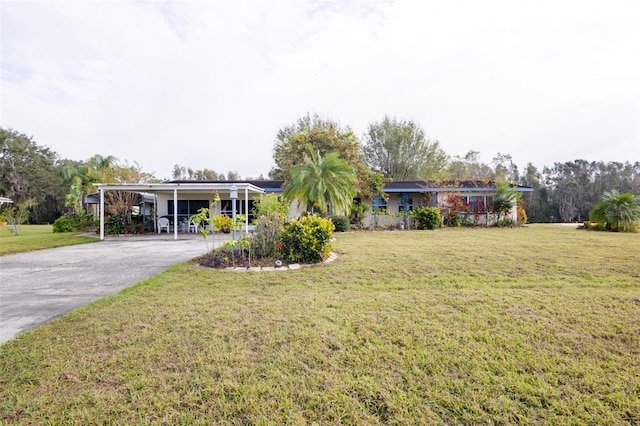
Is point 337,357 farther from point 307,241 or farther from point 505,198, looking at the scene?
point 505,198

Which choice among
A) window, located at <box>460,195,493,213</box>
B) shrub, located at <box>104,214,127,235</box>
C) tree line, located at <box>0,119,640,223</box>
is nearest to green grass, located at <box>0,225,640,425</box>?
shrub, located at <box>104,214,127,235</box>

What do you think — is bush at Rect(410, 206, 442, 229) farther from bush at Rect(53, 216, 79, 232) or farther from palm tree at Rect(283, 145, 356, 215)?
bush at Rect(53, 216, 79, 232)

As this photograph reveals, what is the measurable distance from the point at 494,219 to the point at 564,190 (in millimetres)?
20399

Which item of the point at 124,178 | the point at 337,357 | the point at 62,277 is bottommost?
the point at 337,357

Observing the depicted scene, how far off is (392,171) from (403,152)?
190 centimetres

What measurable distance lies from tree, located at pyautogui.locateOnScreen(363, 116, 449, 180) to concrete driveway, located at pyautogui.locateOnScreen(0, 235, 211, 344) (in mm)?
20316

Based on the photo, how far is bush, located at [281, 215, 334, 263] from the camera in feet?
21.0

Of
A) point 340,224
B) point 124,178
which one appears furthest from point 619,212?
point 124,178

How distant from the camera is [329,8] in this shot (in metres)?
9.19

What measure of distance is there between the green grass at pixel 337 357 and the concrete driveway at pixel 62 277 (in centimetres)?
55

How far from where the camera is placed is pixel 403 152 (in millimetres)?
25297

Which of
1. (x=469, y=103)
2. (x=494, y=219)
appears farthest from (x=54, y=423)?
(x=494, y=219)

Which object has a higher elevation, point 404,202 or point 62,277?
point 404,202

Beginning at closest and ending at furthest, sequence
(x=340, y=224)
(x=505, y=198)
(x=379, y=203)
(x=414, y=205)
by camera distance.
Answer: (x=340, y=224)
(x=505, y=198)
(x=379, y=203)
(x=414, y=205)
